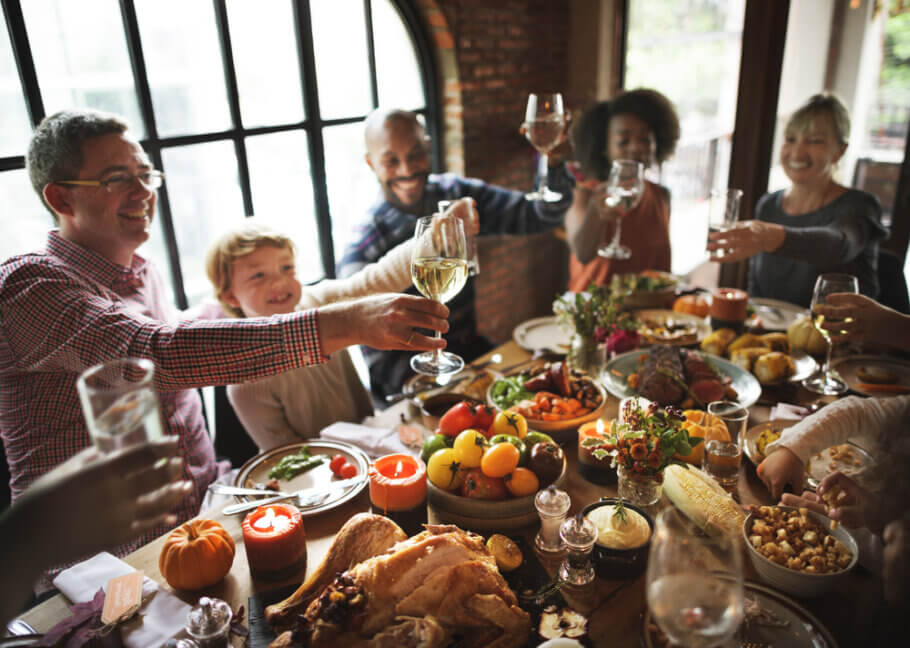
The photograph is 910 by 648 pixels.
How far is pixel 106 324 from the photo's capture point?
143cm

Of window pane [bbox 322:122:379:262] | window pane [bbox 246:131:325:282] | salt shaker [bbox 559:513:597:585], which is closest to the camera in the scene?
salt shaker [bbox 559:513:597:585]

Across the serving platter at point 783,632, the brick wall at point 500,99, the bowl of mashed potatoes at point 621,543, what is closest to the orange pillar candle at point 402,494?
the bowl of mashed potatoes at point 621,543

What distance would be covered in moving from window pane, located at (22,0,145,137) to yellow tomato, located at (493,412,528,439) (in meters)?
1.92

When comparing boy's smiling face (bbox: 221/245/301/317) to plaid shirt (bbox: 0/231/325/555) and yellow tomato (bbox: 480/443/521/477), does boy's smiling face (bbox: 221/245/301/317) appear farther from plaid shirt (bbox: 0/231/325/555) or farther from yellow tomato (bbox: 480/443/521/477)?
yellow tomato (bbox: 480/443/521/477)

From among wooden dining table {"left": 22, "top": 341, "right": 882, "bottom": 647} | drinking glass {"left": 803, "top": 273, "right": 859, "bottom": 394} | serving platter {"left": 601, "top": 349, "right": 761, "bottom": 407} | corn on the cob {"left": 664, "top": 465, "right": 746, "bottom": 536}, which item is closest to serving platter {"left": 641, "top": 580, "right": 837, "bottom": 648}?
wooden dining table {"left": 22, "top": 341, "right": 882, "bottom": 647}

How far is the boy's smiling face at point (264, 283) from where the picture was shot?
201 centimetres

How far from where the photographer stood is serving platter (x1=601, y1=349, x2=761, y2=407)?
1.74 metres

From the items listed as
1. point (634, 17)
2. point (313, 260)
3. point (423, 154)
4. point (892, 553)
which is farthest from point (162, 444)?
point (634, 17)

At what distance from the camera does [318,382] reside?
2.09 meters

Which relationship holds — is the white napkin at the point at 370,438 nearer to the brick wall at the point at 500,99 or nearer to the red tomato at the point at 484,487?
the red tomato at the point at 484,487

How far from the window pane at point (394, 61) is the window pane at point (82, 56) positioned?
1.39 metres

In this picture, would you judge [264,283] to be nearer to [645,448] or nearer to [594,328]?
[594,328]

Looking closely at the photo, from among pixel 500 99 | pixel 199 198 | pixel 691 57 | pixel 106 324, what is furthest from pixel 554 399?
pixel 691 57

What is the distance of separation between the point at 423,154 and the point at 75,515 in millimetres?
2313
